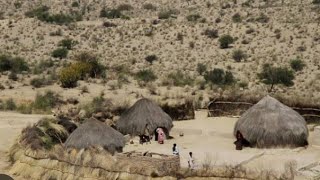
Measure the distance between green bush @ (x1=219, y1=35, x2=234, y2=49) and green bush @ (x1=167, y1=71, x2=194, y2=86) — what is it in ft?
24.4

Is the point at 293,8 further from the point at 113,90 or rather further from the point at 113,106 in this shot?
the point at 113,106

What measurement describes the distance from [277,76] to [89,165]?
22.0 m

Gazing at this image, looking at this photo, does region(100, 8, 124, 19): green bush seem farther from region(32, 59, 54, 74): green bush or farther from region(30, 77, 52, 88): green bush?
region(30, 77, 52, 88): green bush

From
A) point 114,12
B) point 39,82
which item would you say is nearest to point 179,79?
point 39,82

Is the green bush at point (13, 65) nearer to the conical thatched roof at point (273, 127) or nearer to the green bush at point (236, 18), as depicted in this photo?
the green bush at point (236, 18)

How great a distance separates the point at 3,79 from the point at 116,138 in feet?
61.7

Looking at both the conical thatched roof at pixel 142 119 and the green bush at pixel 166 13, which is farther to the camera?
the green bush at pixel 166 13

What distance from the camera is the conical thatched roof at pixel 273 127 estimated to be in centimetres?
2195

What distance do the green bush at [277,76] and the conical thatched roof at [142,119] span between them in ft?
44.3

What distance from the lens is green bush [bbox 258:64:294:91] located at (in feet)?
123

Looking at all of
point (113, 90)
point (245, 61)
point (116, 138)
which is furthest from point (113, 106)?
point (245, 61)

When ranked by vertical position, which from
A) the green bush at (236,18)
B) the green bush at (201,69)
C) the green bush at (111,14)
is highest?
the green bush at (111,14)

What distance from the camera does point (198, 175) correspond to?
16.4 meters

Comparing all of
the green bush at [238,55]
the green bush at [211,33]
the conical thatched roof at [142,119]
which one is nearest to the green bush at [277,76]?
the green bush at [238,55]
